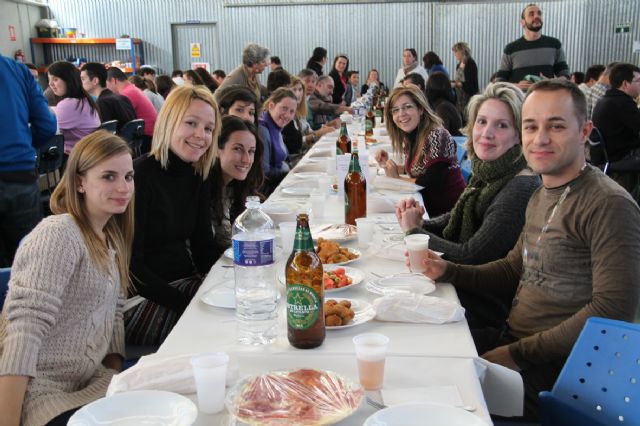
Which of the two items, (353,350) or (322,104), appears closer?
(353,350)

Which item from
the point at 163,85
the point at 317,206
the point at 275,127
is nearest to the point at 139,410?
the point at 317,206

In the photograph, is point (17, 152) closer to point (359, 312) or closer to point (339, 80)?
point (359, 312)

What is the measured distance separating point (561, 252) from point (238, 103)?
2.61 metres

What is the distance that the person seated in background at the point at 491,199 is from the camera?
7.22 feet

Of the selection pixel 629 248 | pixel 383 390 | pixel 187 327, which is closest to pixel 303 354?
pixel 383 390

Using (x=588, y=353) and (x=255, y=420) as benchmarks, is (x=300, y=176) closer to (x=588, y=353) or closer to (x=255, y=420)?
(x=588, y=353)

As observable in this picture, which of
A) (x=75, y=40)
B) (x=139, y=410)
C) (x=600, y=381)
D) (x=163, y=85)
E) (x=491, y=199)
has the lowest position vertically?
(x=600, y=381)

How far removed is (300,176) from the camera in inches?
153

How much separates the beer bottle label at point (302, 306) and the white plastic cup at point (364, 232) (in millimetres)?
912

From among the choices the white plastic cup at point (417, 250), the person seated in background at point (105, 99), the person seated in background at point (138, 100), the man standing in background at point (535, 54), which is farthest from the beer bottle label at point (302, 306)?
the person seated in background at point (138, 100)

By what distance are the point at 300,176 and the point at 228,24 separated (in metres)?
9.53

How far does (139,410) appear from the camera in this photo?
44.7 inches

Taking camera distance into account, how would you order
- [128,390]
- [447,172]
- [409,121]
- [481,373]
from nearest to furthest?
1. [128,390]
2. [481,373]
3. [447,172]
4. [409,121]

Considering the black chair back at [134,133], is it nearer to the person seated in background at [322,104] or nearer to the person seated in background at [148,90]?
the person seated in background at [148,90]
